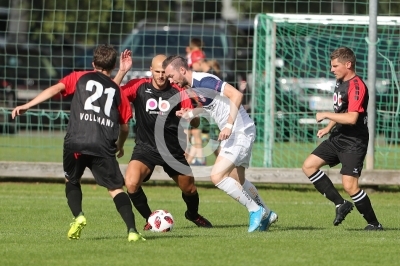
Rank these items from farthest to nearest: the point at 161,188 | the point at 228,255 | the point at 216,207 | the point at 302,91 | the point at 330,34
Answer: the point at 302,91
the point at 330,34
the point at 161,188
the point at 216,207
the point at 228,255

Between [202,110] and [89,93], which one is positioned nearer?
[89,93]

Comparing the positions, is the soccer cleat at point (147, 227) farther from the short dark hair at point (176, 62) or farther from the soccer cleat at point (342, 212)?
the soccer cleat at point (342, 212)

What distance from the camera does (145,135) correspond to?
10.2 meters

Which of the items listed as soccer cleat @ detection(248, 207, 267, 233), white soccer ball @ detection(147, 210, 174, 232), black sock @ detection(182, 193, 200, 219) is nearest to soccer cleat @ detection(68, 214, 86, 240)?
white soccer ball @ detection(147, 210, 174, 232)

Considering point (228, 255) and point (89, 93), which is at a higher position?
point (89, 93)

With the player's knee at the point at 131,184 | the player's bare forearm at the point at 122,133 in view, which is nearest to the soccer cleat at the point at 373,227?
the player's knee at the point at 131,184

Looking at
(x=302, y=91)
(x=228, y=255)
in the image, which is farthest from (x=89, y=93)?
(x=302, y=91)

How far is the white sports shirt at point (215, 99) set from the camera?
928cm

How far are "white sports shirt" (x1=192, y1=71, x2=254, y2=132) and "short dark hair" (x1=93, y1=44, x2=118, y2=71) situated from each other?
41.4 inches

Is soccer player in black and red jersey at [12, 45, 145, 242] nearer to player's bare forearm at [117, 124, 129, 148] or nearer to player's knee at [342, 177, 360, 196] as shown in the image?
player's bare forearm at [117, 124, 129, 148]

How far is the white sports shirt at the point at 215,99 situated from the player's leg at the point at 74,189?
144cm

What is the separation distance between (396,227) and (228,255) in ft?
10.4

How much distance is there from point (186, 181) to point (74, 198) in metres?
1.82

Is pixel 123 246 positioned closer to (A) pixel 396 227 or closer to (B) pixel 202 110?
(B) pixel 202 110
